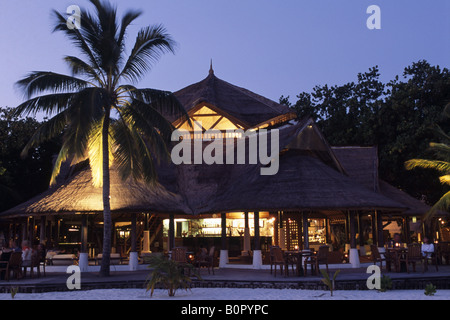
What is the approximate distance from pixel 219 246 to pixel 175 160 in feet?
15.0

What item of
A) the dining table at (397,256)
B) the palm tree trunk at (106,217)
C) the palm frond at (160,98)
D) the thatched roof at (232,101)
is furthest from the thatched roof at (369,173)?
the palm tree trunk at (106,217)

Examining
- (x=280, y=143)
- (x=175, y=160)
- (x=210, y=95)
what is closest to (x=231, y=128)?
(x=210, y=95)

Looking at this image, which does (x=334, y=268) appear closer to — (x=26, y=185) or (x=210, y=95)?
(x=210, y=95)

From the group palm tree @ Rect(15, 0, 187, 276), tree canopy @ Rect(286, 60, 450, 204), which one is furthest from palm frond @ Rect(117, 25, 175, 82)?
tree canopy @ Rect(286, 60, 450, 204)

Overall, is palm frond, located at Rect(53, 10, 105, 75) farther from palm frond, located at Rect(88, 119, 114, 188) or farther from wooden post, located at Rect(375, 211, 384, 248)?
wooden post, located at Rect(375, 211, 384, 248)

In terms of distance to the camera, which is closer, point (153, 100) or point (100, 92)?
point (100, 92)

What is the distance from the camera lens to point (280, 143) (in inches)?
877

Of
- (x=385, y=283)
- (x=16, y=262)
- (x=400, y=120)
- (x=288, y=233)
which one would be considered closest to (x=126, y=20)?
(x=16, y=262)

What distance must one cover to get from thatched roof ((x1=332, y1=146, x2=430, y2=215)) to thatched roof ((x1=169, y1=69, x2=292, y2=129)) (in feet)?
14.8

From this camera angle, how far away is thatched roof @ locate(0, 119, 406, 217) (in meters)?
19.3

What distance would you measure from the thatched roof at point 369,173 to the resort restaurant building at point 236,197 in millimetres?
51

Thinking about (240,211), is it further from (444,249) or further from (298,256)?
(444,249)

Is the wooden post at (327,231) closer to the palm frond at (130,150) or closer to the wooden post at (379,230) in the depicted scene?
the wooden post at (379,230)
